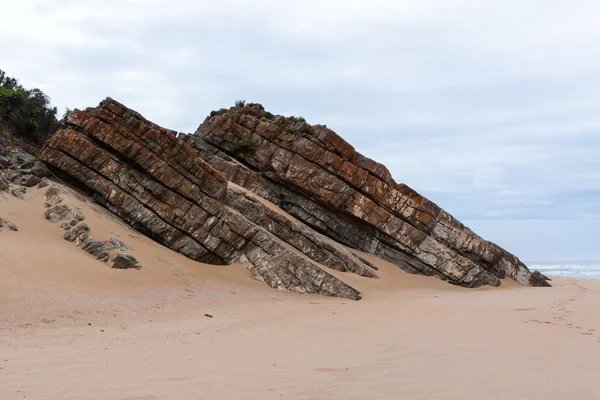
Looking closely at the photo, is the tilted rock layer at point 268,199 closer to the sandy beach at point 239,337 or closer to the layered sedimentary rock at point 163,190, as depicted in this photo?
the layered sedimentary rock at point 163,190

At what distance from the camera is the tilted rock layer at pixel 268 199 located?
20.1 m

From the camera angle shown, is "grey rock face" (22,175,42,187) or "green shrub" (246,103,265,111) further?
"green shrub" (246,103,265,111)

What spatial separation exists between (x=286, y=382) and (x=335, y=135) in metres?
23.1

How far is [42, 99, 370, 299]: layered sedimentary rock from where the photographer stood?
65.1ft

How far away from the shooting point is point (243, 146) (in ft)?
100

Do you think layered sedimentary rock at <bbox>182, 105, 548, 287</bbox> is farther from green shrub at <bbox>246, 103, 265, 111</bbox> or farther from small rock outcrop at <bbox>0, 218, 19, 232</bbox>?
small rock outcrop at <bbox>0, 218, 19, 232</bbox>

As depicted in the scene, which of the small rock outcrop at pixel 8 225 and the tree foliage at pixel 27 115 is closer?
the small rock outcrop at pixel 8 225

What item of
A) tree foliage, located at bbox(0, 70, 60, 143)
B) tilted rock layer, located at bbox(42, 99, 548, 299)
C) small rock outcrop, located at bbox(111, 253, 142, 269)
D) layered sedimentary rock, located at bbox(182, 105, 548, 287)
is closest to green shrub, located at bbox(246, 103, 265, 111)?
tilted rock layer, located at bbox(42, 99, 548, 299)

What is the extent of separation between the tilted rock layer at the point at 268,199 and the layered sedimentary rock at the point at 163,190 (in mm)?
45

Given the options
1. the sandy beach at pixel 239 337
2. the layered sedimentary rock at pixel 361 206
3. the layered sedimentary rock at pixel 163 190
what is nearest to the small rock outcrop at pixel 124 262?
the sandy beach at pixel 239 337

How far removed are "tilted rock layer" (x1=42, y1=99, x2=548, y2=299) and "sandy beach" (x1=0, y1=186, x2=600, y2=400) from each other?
1864 millimetres

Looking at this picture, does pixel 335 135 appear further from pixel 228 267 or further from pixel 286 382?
pixel 286 382

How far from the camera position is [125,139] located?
2159cm

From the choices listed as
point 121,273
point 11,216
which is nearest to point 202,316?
point 121,273
